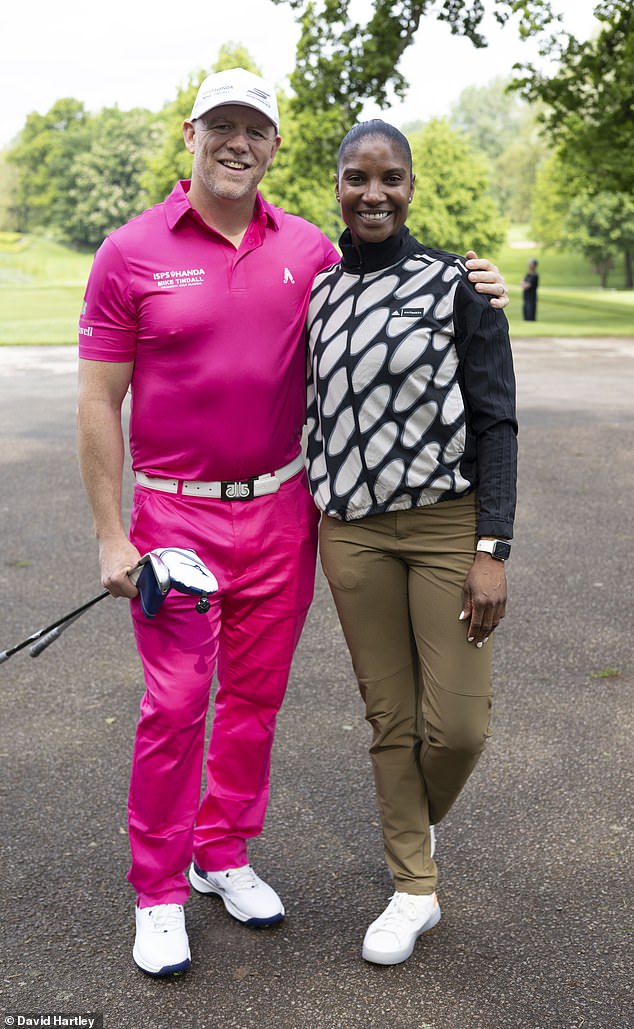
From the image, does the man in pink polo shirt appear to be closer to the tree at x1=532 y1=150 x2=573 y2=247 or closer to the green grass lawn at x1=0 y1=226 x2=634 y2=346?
the green grass lawn at x1=0 y1=226 x2=634 y2=346

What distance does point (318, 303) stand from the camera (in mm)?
3168

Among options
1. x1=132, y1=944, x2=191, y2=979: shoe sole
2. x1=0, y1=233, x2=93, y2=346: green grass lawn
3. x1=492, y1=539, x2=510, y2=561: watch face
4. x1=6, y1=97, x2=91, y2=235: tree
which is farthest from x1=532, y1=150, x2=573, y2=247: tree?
x1=132, y1=944, x2=191, y2=979: shoe sole

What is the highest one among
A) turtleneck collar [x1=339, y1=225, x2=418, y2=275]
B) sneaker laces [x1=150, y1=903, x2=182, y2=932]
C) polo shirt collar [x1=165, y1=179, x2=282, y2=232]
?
polo shirt collar [x1=165, y1=179, x2=282, y2=232]

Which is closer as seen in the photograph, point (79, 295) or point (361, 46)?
point (361, 46)

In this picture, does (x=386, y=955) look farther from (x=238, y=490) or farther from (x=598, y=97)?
(x=598, y=97)

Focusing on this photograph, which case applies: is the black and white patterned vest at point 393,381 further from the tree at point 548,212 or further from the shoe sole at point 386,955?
the tree at point 548,212

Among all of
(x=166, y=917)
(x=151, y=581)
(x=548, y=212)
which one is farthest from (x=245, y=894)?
(x=548, y=212)

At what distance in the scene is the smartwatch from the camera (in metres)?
3.02

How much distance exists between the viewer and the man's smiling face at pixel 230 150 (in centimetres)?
310

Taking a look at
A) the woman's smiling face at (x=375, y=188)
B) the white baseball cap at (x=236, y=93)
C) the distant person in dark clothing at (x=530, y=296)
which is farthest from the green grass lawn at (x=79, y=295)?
the woman's smiling face at (x=375, y=188)

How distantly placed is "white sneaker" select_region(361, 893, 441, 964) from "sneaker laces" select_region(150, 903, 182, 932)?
521 mm

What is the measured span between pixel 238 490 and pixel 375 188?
0.89 metres

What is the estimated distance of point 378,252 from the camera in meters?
3.03

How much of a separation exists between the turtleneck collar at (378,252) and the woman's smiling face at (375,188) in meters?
0.02
